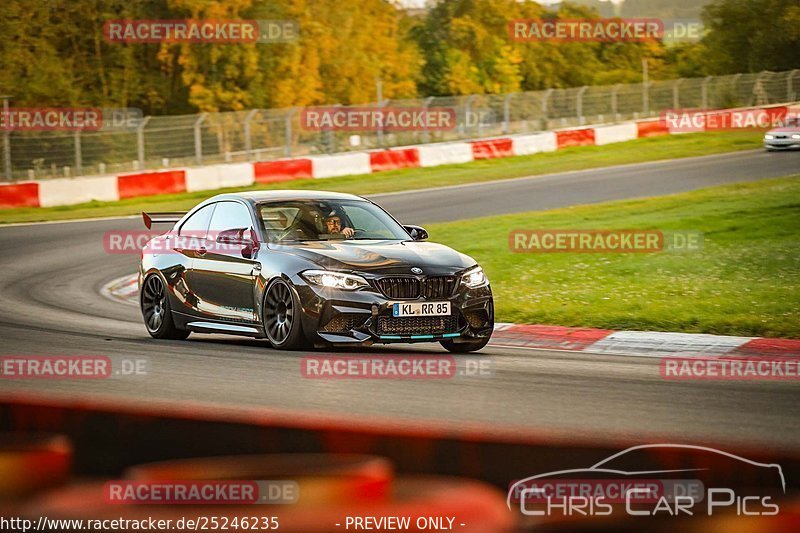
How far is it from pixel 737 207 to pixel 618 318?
984 cm

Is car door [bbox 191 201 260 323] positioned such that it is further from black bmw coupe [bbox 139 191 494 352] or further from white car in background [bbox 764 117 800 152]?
white car in background [bbox 764 117 800 152]

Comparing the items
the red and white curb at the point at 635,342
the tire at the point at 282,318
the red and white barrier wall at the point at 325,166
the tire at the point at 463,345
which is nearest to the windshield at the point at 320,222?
the tire at the point at 282,318

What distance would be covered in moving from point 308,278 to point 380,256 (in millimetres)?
663

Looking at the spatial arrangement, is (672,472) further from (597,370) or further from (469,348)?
(469,348)

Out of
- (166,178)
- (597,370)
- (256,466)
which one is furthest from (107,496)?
(166,178)

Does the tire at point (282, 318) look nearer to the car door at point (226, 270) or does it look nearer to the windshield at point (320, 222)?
the car door at point (226, 270)

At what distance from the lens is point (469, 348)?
11.2 m

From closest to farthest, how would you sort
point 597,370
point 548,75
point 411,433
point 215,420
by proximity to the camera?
point 411,433 → point 215,420 → point 597,370 → point 548,75

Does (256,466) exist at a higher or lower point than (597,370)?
higher

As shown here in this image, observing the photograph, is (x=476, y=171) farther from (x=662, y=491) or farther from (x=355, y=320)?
(x=662, y=491)

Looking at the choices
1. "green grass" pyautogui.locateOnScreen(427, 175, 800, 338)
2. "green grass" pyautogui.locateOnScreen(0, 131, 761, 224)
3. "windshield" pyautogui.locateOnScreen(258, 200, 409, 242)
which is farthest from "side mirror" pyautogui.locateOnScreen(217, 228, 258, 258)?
"green grass" pyautogui.locateOnScreen(0, 131, 761, 224)

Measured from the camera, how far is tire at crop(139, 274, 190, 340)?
12.4 metres

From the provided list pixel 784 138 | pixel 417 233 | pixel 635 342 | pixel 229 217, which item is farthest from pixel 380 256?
pixel 784 138

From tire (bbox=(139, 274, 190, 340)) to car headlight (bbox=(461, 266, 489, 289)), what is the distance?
3.11 m
